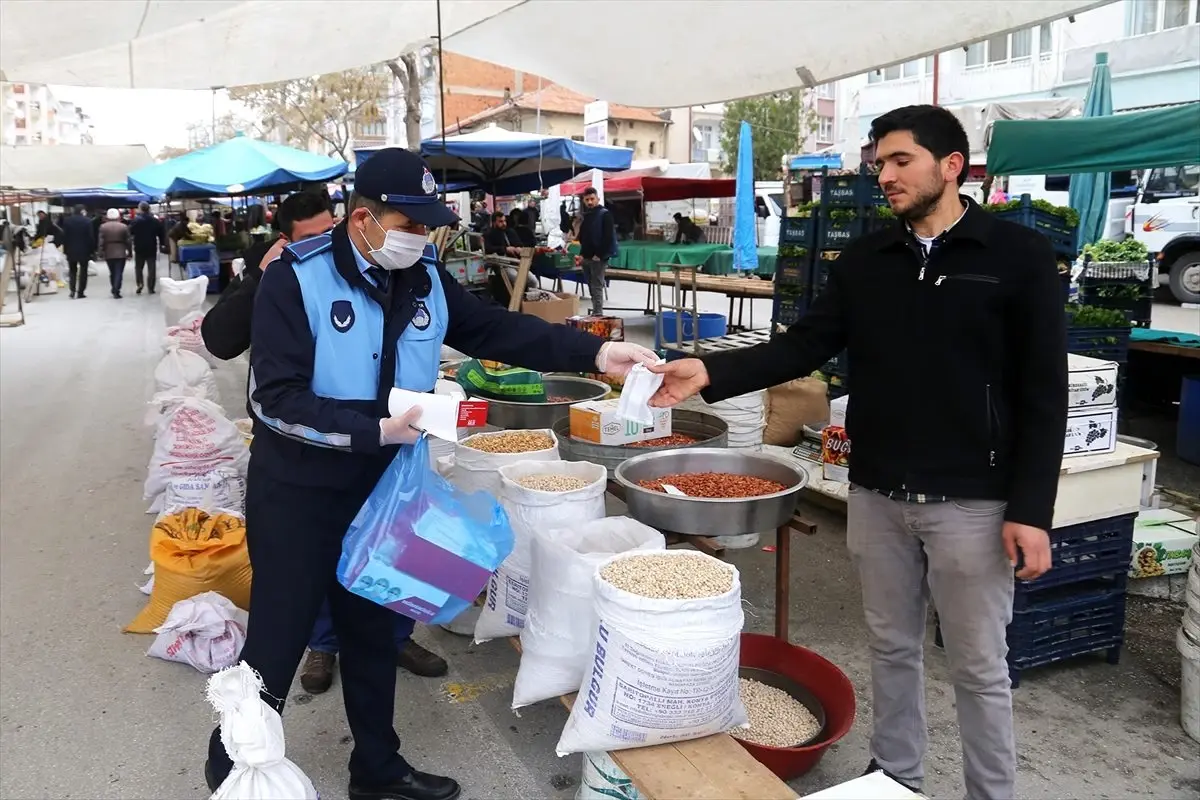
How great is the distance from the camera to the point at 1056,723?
3191 mm

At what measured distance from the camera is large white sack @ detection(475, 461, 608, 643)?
3.12 metres

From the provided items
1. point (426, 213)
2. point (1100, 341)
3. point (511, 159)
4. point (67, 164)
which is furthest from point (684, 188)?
point (426, 213)

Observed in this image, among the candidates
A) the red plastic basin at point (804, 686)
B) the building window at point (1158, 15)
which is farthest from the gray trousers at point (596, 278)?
the building window at point (1158, 15)

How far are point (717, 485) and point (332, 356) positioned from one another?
1.57 meters

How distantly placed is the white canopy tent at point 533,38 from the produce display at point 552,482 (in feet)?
7.36

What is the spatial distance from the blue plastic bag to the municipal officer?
0.12 meters

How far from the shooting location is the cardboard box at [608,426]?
3.78m

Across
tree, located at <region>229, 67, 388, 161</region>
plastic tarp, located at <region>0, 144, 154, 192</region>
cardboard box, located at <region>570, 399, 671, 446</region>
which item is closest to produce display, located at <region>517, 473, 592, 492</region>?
cardboard box, located at <region>570, 399, 671, 446</region>

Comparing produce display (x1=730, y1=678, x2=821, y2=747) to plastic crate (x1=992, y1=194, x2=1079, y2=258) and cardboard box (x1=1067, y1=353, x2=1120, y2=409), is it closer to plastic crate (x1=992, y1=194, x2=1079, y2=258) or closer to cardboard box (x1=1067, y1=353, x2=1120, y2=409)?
cardboard box (x1=1067, y1=353, x2=1120, y2=409)

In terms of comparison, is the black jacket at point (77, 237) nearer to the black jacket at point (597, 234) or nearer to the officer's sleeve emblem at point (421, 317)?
the black jacket at point (597, 234)

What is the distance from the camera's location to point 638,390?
2.81m

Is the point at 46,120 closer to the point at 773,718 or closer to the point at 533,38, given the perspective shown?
the point at 533,38

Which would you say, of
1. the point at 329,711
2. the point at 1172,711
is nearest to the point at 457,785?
the point at 329,711

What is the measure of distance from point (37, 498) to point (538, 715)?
453 centimetres
